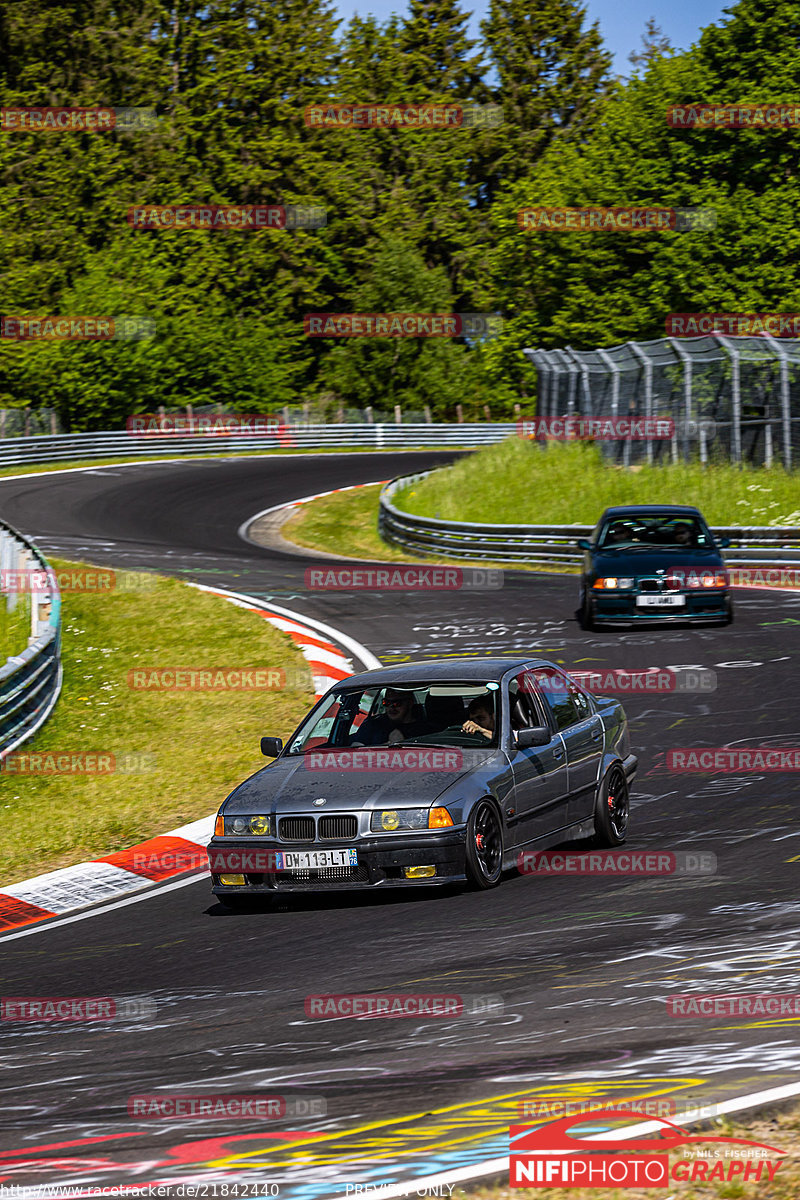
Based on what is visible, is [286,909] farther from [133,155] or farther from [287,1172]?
[133,155]

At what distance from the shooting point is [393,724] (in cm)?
928

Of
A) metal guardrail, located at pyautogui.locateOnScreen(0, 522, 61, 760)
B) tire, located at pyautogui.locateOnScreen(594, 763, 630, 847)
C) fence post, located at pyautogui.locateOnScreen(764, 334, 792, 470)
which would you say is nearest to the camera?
tire, located at pyautogui.locateOnScreen(594, 763, 630, 847)

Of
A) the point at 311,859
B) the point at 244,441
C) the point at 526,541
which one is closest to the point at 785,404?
the point at 526,541

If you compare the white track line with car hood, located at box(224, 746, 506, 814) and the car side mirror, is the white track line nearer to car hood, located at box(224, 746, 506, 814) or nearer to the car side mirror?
car hood, located at box(224, 746, 506, 814)

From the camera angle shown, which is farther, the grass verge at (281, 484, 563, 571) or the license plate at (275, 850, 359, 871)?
the grass verge at (281, 484, 563, 571)

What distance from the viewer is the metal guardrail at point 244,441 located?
155 ft

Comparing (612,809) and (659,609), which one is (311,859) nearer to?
(612,809)

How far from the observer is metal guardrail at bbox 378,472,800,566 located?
23.8 m

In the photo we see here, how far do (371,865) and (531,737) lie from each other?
124 centimetres

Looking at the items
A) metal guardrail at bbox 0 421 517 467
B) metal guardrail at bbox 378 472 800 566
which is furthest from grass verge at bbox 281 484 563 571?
metal guardrail at bbox 0 421 517 467

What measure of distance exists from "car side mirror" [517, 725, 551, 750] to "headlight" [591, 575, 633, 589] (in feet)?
33.4

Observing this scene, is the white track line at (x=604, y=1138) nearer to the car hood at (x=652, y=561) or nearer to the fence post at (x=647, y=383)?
the car hood at (x=652, y=561)

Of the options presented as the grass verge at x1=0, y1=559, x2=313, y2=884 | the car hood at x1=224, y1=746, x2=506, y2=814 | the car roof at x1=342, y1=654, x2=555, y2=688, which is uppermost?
the car roof at x1=342, y1=654, x2=555, y2=688

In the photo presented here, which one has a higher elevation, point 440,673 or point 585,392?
point 585,392
